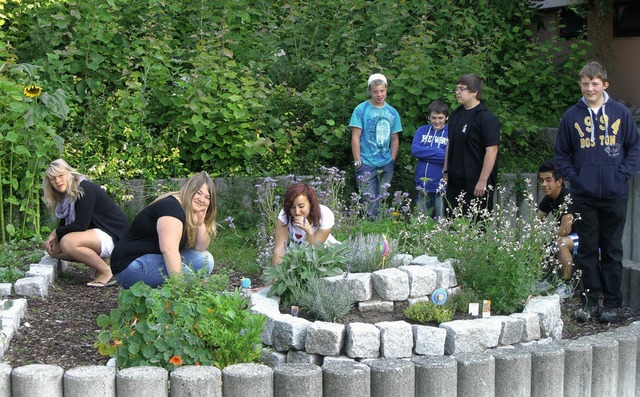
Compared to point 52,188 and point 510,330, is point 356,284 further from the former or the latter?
point 52,188

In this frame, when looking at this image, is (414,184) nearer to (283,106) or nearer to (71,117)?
(283,106)

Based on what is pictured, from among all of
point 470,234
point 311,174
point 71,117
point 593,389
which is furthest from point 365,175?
point 593,389

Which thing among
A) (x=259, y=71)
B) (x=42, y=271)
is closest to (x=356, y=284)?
(x=42, y=271)

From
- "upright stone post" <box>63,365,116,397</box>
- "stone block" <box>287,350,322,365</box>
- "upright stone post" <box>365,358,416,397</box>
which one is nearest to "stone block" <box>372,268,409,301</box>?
"stone block" <box>287,350,322,365</box>

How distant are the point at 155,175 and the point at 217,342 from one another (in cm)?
446

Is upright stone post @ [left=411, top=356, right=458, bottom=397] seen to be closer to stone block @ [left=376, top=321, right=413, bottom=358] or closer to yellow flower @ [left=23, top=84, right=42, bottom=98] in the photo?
stone block @ [left=376, top=321, right=413, bottom=358]

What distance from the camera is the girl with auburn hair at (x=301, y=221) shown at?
6.40 metres

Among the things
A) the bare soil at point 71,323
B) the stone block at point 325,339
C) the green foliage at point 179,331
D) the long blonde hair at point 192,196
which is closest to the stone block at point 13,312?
the bare soil at point 71,323

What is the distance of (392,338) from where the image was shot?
550 cm

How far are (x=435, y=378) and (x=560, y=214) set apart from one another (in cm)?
317

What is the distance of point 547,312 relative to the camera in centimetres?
602

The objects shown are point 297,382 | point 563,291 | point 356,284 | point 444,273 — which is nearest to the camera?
point 297,382

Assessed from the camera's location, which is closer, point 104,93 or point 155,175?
point 155,175

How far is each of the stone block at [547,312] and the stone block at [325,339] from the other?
1.28 m
